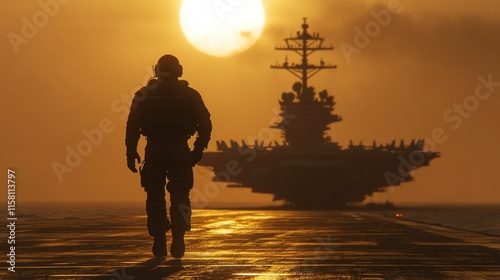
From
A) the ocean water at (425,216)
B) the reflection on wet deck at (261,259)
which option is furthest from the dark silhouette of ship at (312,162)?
the reflection on wet deck at (261,259)

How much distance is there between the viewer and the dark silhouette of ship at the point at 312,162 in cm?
7981

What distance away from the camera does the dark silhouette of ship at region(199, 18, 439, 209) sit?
3142 inches

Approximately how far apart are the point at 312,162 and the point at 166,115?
218 feet

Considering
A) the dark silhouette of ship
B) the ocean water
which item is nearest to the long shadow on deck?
the ocean water

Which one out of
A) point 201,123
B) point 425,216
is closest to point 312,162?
point 425,216

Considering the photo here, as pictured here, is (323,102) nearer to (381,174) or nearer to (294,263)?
(381,174)

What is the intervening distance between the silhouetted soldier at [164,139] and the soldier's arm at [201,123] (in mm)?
13

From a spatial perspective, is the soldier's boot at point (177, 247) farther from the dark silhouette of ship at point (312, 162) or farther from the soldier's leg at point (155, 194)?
the dark silhouette of ship at point (312, 162)

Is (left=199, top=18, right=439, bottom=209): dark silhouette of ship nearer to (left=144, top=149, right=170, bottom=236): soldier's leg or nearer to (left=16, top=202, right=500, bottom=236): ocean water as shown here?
(left=16, top=202, right=500, bottom=236): ocean water

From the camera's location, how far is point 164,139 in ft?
40.5

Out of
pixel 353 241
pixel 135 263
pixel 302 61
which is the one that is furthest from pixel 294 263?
pixel 302 61

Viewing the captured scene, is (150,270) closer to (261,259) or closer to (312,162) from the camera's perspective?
(261,259)

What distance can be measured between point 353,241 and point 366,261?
5.21 m

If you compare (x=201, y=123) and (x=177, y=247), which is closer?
(x=177, y=247)
